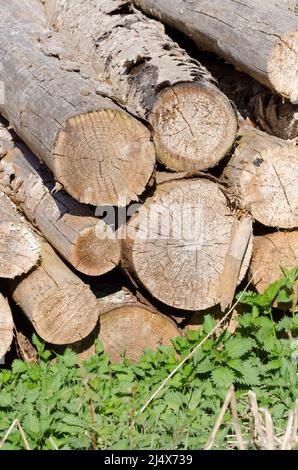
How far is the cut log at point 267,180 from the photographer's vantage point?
191 inches

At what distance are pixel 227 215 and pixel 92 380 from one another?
121 centimetres

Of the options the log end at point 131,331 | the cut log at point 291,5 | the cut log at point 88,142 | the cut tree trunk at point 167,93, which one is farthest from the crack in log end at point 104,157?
the cut log at point 291,5

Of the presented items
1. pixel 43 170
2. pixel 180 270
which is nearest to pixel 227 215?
pixel 180 270

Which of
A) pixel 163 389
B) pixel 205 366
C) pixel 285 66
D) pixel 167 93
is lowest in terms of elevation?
pixel 163 389

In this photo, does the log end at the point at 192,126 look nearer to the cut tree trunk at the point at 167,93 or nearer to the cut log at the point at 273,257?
the cut tree trunk at the point at 167,93

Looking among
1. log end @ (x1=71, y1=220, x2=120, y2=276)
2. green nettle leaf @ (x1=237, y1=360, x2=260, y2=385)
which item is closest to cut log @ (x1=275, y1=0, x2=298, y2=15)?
log end @ (x1=71, y1=220, x2=120, y2=276)

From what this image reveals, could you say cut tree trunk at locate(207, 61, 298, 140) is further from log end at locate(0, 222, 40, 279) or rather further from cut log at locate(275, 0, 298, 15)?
log end at locate(0, 222, 40, 279)

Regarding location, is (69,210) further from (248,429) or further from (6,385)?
(248,429)

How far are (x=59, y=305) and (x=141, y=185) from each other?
798mm

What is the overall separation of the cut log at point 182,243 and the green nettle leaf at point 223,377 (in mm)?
589

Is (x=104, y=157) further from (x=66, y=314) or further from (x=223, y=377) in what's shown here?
(x=223, y=377)

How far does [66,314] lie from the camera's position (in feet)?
15.1

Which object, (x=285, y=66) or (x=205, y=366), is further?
(x=285, y=66)

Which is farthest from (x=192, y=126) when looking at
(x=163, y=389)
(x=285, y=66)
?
(x=163, y=389)
